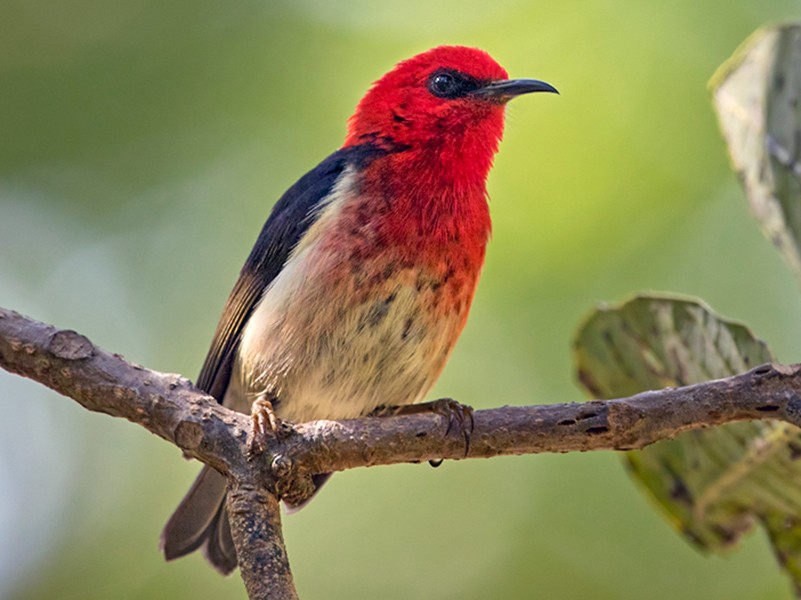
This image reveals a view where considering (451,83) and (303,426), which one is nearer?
(303,426)

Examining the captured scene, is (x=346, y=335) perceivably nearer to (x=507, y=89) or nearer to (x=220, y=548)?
(x=220, y=548)

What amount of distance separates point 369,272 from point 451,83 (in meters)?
1.05

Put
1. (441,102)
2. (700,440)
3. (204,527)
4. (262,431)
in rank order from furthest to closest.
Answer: (441,102) < (204,527) < (700,440) < (262,431)

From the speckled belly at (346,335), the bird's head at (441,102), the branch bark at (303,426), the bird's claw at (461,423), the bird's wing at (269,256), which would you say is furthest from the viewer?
the bird's head at (441,102)

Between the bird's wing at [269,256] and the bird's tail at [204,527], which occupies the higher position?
the bird's wing at [269,256]

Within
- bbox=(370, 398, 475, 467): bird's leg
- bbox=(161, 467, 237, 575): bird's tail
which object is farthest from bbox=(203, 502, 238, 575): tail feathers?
bbox=(370, 398, 475, 467): bird's leg

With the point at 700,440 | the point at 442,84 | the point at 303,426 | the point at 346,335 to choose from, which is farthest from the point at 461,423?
the point at 442,84

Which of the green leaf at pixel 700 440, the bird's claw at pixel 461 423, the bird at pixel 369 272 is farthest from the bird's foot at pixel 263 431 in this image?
the green leaf at pixel 700 440

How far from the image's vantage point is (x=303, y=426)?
2578 millimetres

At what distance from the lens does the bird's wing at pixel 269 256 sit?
11.7 feet

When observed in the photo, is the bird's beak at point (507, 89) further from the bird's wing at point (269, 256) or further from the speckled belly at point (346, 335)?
the speckled belly at point (346, 335)

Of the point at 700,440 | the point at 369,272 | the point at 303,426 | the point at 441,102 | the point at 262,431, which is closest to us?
the point at 262,431

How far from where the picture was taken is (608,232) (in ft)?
15.1

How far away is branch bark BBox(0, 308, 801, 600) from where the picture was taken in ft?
7.40
